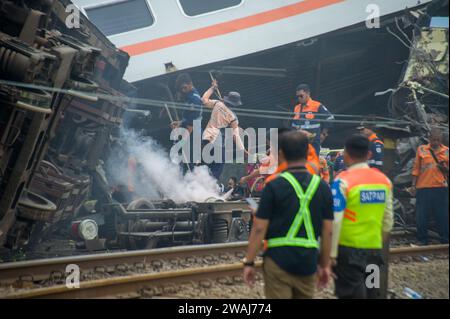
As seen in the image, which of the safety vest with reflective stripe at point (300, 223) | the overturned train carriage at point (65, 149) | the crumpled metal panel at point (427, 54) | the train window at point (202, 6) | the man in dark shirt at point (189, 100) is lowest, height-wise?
the safety vest with reflective stripe at point (300, 223)

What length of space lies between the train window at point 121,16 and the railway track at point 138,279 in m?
5.96

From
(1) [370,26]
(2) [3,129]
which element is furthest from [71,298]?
(1) [370,26]

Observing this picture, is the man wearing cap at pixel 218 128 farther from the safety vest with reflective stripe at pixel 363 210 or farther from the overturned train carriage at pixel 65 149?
the safety vest with reflective stripe at pixel 363 210

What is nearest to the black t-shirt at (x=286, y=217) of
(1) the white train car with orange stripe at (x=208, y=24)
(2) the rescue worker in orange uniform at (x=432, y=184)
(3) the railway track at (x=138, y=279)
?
(3) the railway track at (x=138, y=279)

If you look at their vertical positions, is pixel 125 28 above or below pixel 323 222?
above

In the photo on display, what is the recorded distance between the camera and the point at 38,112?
5.10 meters

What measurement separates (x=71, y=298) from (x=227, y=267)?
1.64 m

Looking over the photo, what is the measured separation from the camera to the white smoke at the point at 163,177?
24.8 feet

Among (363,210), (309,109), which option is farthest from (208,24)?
(363,210)

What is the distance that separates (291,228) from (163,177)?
577 cm

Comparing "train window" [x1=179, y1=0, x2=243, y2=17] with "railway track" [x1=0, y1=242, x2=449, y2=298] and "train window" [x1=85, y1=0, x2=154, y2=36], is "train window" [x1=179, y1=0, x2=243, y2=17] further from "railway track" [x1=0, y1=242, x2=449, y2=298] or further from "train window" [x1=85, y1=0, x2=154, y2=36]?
"railway track" [x1=0, y1=242, x2=449, y2=298]

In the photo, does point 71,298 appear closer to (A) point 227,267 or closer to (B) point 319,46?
(A) point 227,267

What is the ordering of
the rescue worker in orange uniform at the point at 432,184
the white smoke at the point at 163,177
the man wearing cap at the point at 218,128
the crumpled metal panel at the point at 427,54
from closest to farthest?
the rescue worker in orange uniform at the point at 432,184, the white smoke at the point at 163,177, the man wearing cap at the point at 218,128, the crumpled metal panel at the point at 427,54

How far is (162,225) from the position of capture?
21.5 feet
